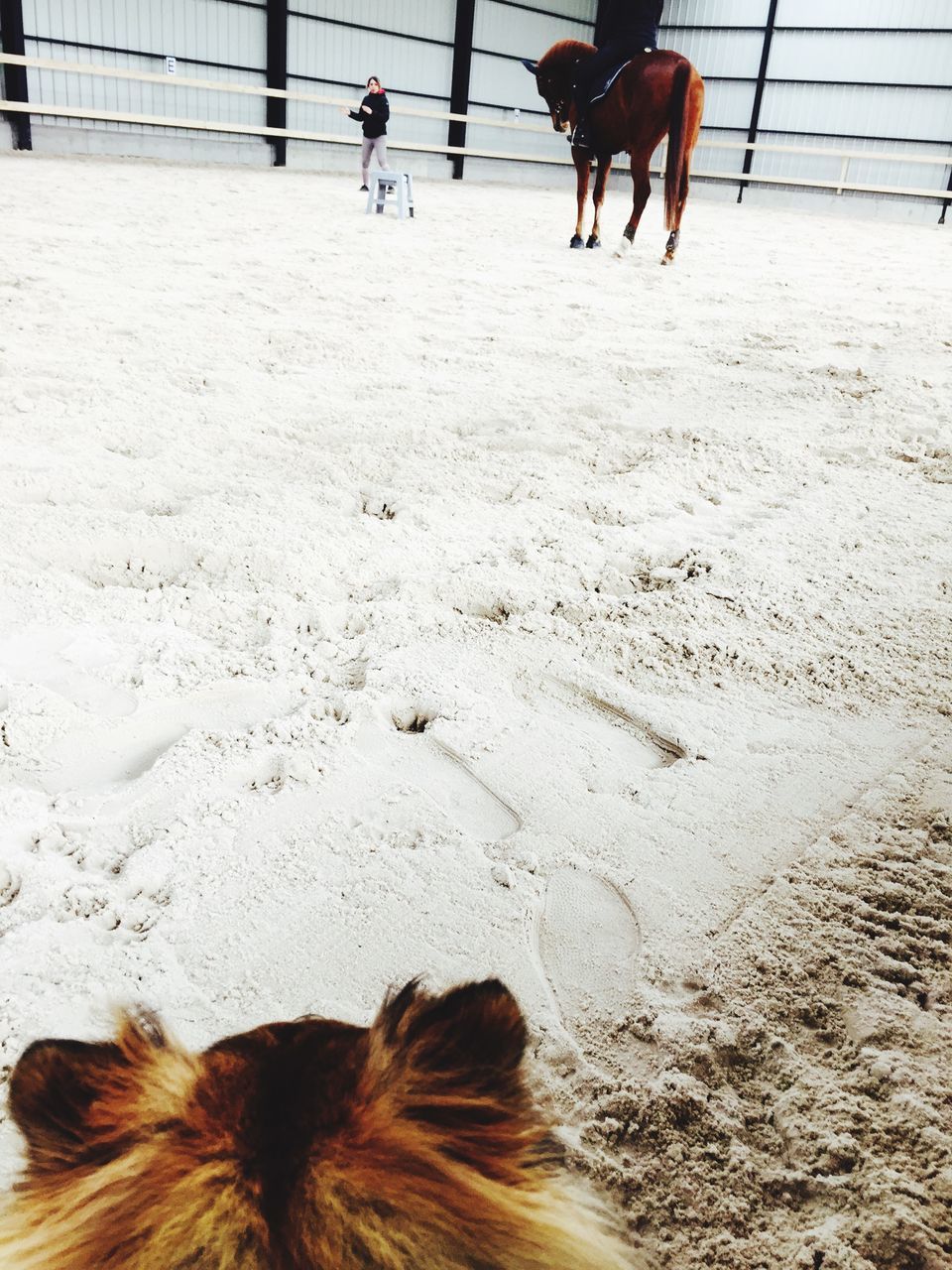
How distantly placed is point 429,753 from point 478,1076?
0.81m

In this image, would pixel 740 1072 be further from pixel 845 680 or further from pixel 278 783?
pixel 845 680

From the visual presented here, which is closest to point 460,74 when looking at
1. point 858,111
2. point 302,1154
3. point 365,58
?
point 365,58

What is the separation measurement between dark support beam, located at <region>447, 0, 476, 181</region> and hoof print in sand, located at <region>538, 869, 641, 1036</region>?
16722 millimetres

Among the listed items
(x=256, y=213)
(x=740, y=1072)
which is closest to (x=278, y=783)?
(x=740, y=1072)

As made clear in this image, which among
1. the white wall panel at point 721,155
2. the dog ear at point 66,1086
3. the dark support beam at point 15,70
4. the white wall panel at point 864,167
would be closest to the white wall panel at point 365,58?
the dark support beam at point 15,70

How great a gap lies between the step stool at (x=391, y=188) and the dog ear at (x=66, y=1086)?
856 centimetres

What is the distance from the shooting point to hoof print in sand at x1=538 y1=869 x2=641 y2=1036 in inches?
39.6

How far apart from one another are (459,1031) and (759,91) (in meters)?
19.2

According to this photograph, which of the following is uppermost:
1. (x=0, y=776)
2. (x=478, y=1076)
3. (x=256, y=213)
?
(x=256, y=213)

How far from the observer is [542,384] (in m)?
3.55

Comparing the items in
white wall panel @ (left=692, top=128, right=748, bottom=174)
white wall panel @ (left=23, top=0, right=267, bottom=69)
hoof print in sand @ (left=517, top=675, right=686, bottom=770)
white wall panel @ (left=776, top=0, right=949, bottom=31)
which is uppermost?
white wall panel @ (left=776, top=0, right=949, bottom=31)

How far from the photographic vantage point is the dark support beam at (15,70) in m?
11.0

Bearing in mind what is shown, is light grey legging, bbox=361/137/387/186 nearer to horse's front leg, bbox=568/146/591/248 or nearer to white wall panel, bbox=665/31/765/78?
horse's front leg, bbox=568/146/591/248

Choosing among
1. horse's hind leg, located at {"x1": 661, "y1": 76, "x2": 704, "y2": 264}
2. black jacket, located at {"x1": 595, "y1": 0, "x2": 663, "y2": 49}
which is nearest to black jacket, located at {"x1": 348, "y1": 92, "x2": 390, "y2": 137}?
black jacket, located at {"x1": 595, "y1": 0, "x2": 663, "y2": 49}
